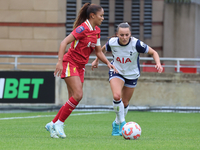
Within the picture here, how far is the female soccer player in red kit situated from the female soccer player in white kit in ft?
2.01

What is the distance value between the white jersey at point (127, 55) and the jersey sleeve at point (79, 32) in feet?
3.48

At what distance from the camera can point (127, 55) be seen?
750cm

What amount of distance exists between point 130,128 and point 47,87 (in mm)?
8128

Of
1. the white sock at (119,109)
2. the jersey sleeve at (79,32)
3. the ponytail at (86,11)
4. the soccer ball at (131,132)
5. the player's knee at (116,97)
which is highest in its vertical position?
the ponytail at (86,11)

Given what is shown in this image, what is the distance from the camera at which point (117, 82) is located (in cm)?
744

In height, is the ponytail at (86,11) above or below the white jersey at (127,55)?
above

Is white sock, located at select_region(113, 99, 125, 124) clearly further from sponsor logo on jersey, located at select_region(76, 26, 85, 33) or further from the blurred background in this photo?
the blurred background

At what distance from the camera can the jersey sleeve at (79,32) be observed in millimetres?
6645

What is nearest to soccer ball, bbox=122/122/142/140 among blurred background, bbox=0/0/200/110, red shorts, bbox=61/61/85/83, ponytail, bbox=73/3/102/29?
red shorts, bbox=61/61/85/83

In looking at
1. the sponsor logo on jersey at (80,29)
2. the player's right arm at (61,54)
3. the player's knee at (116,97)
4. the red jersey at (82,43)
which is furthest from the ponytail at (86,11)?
the player's knee at (116,97)

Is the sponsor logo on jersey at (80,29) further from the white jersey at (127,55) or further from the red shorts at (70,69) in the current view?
the white jersey at (127,55)

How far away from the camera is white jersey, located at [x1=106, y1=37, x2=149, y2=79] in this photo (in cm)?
747

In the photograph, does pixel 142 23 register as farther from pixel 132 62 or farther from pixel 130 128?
pixel 130 128

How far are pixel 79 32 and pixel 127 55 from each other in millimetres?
1236
